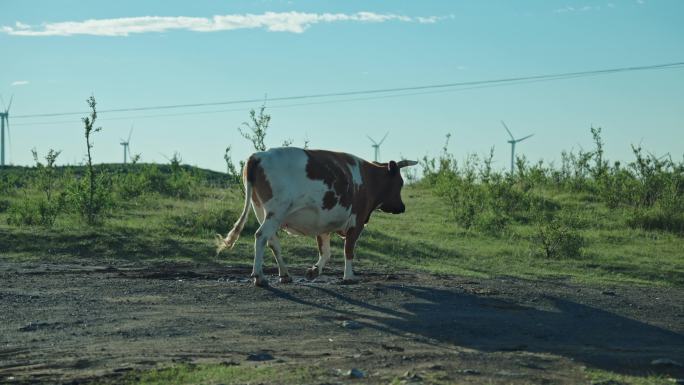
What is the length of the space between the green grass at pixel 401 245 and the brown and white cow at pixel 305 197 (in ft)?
7.70

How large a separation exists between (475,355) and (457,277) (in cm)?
638

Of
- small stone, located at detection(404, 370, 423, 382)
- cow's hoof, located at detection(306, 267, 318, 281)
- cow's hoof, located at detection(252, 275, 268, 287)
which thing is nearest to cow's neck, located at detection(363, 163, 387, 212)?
cow's hoof, located at detection(306, 267, 318, 281)

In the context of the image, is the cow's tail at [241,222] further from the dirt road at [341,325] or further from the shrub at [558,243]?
the shrub at [558,243]

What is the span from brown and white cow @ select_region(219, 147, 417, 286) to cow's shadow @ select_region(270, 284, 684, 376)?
0.96 meters

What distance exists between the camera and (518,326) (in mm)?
9953

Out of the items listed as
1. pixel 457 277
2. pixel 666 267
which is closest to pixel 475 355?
pixel 457 277

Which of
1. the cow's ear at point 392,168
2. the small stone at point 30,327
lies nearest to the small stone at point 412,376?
the small stone at point 30,327

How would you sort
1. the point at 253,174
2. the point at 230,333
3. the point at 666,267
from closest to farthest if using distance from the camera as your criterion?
the point at 230,333 → the point at 253,174 → the point at 666,267

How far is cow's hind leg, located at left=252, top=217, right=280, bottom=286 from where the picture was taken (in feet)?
40.4

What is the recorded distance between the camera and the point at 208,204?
77.4ft

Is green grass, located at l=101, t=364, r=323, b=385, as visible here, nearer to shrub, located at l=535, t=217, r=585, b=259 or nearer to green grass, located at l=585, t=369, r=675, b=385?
green grass, located at l=585, t=369, r=675, b=385

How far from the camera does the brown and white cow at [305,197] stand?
490 inches

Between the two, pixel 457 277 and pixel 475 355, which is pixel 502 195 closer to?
pixel 457 277

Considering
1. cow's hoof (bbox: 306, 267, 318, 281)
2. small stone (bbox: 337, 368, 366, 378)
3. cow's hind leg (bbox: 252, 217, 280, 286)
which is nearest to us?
small stone (bbox: 337, 368, 366, 378)
